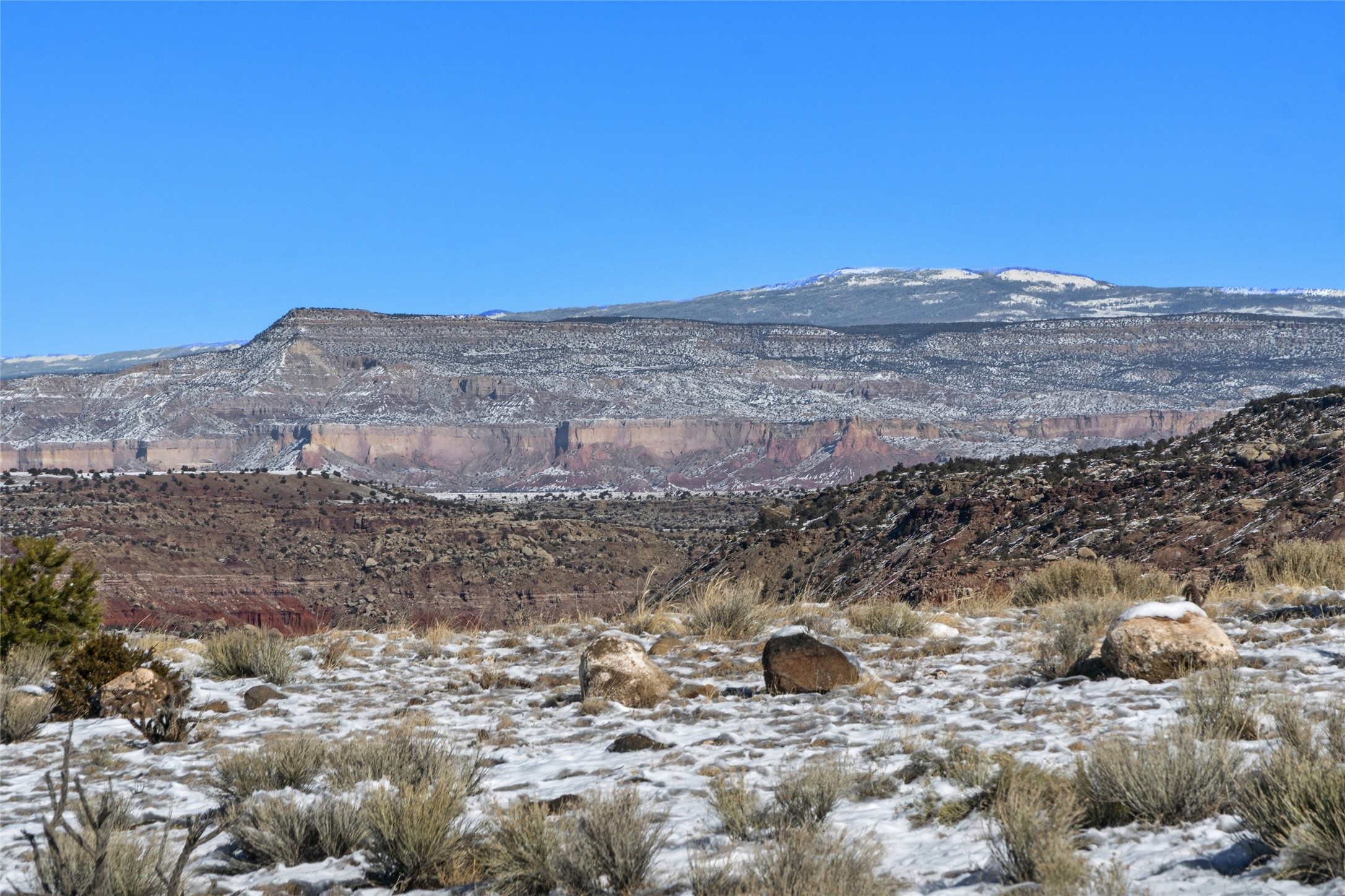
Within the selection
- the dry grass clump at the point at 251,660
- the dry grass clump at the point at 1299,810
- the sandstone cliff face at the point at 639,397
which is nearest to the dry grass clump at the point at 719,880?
the dry grass clump at the point at 1299,810

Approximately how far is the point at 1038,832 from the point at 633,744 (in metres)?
3.54

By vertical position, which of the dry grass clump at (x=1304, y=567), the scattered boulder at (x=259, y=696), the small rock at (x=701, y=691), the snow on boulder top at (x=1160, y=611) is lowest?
the scattered boulder at (x=259, y=696)

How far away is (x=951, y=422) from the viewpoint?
13888 cm

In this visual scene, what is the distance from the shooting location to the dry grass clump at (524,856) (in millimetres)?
5340

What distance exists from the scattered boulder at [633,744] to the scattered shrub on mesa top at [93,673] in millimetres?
4303

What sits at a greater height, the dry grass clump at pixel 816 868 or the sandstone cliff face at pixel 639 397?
the sandstone cliff face at pixel 639 397

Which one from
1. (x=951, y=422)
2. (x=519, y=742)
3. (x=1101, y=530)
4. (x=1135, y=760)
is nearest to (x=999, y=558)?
(x=1101, y=530)

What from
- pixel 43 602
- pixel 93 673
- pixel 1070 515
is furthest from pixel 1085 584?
pixel 43 602

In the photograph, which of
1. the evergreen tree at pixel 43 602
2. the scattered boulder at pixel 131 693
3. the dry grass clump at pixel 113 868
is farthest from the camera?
the evergreen tree at pixel 43 602

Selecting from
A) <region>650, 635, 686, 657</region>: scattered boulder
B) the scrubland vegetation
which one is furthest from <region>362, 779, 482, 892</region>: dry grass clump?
<region>650, 635, 686, 657</region>: scattered boulder

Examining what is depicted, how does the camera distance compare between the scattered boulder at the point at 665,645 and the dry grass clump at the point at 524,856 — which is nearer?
the dry grass clump at the point at 524,856

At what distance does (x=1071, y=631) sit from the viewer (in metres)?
9.59

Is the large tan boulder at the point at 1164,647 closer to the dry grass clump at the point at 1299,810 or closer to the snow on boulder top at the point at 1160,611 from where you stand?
the snow on boulder top at the point at 1160,611

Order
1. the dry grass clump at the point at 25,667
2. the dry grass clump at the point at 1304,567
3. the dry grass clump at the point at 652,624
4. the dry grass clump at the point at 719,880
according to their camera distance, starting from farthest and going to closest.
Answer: the dry grass clump at the point at 1304,567, the dry grass clump at the point at 652,624, the dry grass clump at the point at 25,667, the dry grass clump at the point at 719,880
